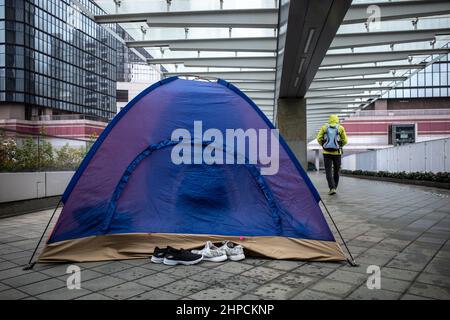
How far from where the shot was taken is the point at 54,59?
64.0 metres

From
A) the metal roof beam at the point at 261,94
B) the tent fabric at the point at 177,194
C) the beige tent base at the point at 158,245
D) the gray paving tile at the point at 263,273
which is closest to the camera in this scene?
the gray paving tile at the point at 263,273

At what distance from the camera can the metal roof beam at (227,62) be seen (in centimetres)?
1085

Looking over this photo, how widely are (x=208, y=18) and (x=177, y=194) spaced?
17.5 ft

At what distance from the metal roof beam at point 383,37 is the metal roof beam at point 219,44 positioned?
1719mm

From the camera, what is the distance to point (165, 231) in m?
3.94

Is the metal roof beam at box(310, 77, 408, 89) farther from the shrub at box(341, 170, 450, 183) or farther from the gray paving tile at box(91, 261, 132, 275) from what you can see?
the gray paving tile at box(91, 261, 132, 275)

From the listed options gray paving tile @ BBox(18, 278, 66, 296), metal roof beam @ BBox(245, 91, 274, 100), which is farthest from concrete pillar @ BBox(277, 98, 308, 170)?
gray paving tile @ BBox(18, 278, 66, 296)

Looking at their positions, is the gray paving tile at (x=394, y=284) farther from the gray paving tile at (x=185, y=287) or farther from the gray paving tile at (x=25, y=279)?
the gray paving tile at (x=25, y=279)

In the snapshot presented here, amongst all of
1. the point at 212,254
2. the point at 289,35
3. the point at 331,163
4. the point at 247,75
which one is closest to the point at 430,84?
the point at 247,75

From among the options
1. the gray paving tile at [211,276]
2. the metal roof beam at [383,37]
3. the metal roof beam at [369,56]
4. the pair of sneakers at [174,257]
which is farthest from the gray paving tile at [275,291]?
the metal roof beam at [369,56]

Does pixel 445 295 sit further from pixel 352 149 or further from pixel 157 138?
pixel 352 149

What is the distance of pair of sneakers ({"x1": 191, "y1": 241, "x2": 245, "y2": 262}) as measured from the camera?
12.0 feet

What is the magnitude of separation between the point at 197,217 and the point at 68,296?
1587 millimetres

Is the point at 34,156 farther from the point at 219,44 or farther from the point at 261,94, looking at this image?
the point at 261,94
